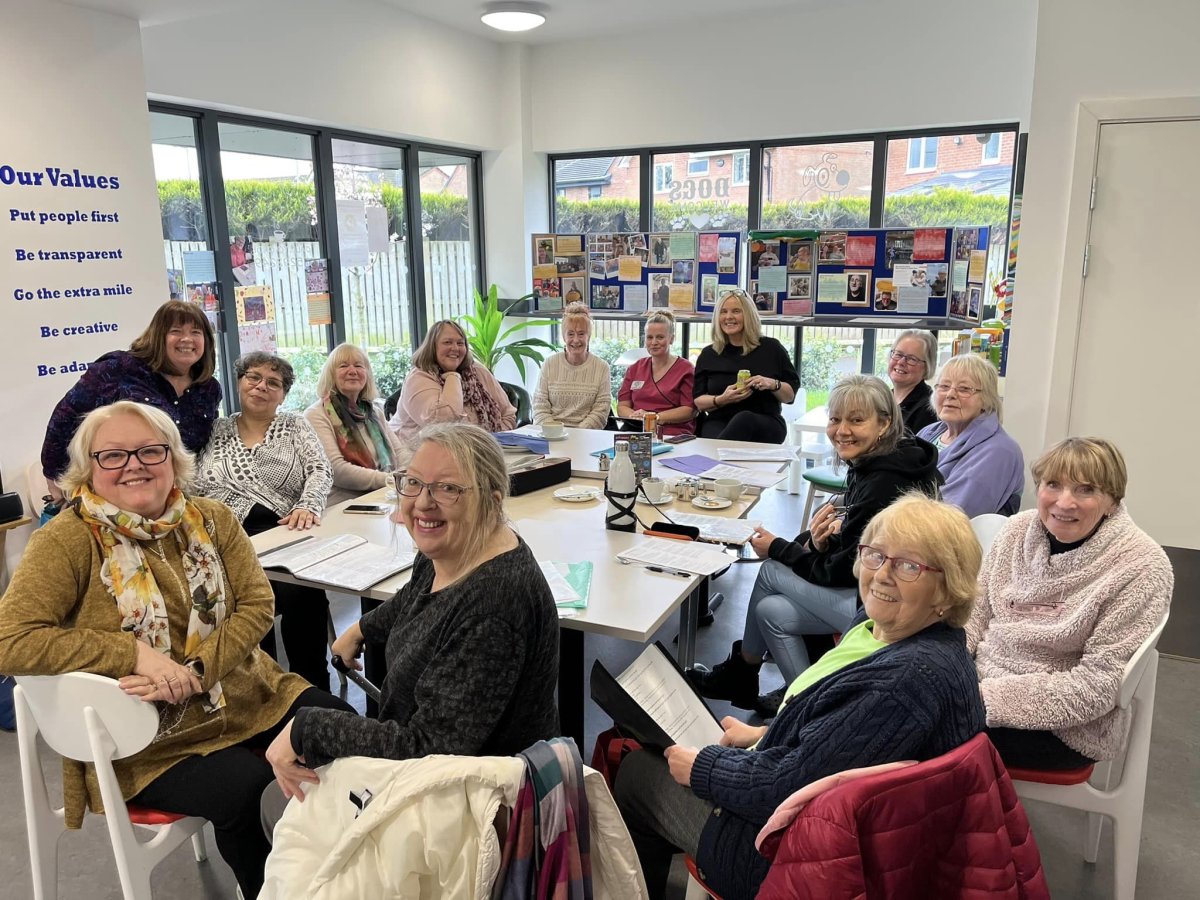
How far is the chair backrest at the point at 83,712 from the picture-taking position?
159 centimetres

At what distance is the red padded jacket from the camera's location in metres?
1.20

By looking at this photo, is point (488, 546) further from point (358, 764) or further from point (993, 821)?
point (993, 821)

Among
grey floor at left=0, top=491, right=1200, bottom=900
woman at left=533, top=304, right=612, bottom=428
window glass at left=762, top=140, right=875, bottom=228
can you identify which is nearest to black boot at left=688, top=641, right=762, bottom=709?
grey floor at left=0, top=491, right=1200, bottom=900

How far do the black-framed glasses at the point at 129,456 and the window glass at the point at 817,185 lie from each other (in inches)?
201

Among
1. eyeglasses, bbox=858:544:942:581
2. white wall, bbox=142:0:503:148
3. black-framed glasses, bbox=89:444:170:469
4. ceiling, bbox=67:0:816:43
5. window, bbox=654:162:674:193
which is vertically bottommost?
eyeglasses, bbox=858:544:942:581

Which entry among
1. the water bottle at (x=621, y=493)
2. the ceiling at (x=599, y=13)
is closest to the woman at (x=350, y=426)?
the water bottle at (x=621, y=493)

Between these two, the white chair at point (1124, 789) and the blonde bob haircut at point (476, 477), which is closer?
the blonde bob haircut at point (476, 477)

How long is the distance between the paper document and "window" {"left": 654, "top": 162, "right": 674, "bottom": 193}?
452cm

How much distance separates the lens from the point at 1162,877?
2.16 m

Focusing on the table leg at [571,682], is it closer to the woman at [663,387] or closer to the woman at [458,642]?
the woman at [458,642]

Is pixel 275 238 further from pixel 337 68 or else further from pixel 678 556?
pixel 678 556

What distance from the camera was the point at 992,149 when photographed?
18.0ft

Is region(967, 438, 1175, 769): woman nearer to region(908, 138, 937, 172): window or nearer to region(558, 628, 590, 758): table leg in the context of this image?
region(558, 628, 590, 758): table leg

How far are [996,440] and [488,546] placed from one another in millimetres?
2110
